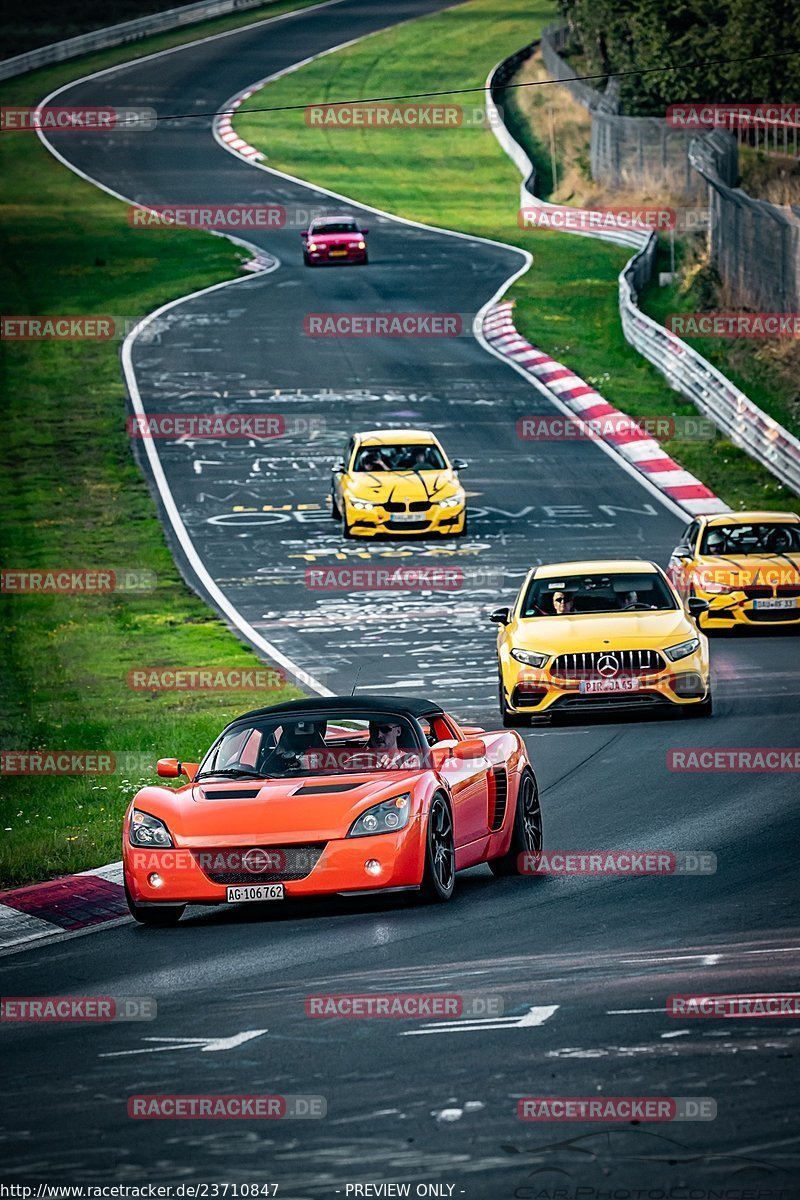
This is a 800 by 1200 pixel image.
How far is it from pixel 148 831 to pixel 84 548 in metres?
19.9

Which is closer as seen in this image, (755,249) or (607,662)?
(607,662)

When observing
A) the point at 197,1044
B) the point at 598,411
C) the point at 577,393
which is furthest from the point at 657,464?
the point at 197,1044

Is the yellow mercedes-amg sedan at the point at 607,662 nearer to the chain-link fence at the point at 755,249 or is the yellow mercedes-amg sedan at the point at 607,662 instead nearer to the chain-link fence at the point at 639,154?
the chain-link fence at the point at 755,249

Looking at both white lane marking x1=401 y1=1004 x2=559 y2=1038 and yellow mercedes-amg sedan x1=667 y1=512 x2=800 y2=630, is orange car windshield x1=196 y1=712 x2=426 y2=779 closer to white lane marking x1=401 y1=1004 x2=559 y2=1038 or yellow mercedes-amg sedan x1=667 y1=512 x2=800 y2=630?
white lane marking x1=401 y1=1004 x2=559 y2=1038

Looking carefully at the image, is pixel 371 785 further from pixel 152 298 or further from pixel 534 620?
pixel 152 298

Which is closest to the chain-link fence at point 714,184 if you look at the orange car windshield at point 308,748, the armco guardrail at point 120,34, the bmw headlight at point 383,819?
the armco guardrail at point 120,34

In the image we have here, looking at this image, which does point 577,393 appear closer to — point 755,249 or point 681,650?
point 755,249

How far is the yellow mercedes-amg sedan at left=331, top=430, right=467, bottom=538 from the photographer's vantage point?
103 feet

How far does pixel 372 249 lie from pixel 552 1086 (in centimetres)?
5316

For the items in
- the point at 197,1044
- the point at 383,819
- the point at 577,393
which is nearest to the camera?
the point at 197,1044

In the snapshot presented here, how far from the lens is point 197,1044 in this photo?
28.7 feet

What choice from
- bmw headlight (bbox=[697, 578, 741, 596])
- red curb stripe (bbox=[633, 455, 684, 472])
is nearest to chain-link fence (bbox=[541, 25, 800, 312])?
red curb stripe (bbox=[633, 455, 684, 472])

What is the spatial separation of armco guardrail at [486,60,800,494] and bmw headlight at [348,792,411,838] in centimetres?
2170

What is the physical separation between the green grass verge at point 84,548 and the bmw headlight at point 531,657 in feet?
9.28
